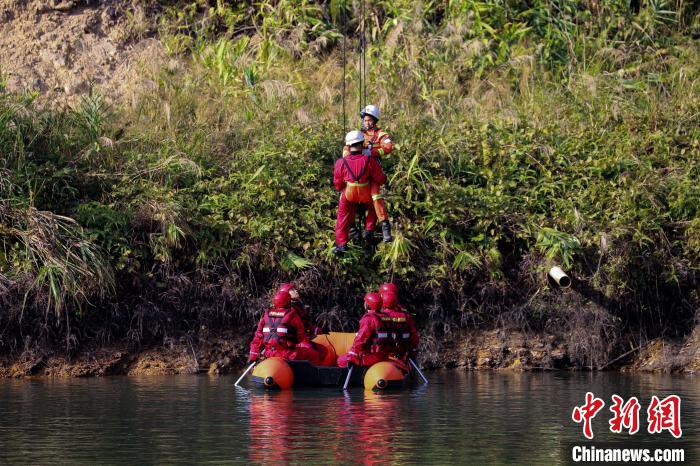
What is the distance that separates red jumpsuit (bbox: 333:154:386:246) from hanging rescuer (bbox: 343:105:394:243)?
0.27ft

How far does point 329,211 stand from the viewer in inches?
766

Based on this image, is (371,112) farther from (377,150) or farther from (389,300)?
(389,300)

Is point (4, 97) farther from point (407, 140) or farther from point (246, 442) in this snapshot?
point (246, 442)

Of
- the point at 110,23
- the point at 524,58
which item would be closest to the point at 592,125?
the point at 524,58

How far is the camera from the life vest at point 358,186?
17859mm

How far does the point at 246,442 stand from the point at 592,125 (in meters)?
10.8

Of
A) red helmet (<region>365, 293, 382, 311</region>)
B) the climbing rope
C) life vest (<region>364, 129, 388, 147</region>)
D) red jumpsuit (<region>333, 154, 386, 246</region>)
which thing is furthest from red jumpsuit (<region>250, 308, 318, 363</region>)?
the climbing rope

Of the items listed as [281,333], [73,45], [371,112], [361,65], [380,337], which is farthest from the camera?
[73,45]

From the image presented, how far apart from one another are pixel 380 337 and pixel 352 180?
8.10 feet

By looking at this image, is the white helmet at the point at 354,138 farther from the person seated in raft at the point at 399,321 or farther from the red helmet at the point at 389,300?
the red helmet at the point at 389,300

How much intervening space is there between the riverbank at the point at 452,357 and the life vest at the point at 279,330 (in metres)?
2.10

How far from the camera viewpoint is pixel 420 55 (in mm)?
22953

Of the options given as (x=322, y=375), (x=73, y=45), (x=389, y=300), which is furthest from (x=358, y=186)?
(x=73, y=45)

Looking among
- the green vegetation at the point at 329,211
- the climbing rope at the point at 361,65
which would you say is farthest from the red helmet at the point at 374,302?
the climbing rope at the point at 361,65
